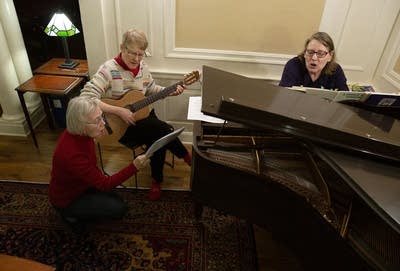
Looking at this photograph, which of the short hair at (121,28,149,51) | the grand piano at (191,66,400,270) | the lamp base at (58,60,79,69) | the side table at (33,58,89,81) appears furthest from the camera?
the lamp base at (58,60,79,69)

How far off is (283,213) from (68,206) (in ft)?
4.35

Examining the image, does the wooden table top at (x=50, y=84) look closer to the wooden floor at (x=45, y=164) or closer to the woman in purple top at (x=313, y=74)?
the wooden floor at (x=45, y=164)

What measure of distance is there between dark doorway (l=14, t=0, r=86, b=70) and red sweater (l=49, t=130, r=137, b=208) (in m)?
2.03

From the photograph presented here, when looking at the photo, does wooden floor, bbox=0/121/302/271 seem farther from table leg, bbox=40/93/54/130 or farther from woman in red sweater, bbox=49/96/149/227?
woman in red sweater, bbox=49/96/149/227

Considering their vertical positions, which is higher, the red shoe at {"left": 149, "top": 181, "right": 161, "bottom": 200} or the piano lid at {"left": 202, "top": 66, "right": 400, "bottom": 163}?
the piano lid at {"left": 202, "top": 66, "right": 400, "bottom": 163}

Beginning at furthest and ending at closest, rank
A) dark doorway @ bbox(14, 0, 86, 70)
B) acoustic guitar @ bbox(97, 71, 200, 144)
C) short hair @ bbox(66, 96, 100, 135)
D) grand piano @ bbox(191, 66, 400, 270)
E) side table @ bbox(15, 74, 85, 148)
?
dark doorway @ bbox(14, 0, 86, 70) → side table @ bbox(15, 74, 85, 148) → acoustic guitar @ bbox(97, 71, 200, 144) → short hair @ bbox(66, 96, 100, 135) → grand piano @ bbox(191, 66, 400, 270)

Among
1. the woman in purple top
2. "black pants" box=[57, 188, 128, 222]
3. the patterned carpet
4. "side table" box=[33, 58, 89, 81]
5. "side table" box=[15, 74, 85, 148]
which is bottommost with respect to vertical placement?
the patterned carpet

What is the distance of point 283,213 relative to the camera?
154cm

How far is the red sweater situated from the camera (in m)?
1.63

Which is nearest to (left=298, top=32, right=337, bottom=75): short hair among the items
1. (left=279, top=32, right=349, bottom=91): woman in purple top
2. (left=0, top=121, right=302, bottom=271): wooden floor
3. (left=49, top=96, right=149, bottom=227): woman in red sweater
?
(left=279, top=32, right=349, bottom=91): woman in purple top

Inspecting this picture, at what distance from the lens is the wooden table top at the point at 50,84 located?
2463 mm

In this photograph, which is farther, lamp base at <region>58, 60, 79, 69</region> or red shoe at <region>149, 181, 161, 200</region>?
A: lamp base at <region>58, 60, 79, 69</region>

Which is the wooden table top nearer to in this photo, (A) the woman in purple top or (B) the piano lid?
(B) the piano lid

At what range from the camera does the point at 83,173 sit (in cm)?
165
